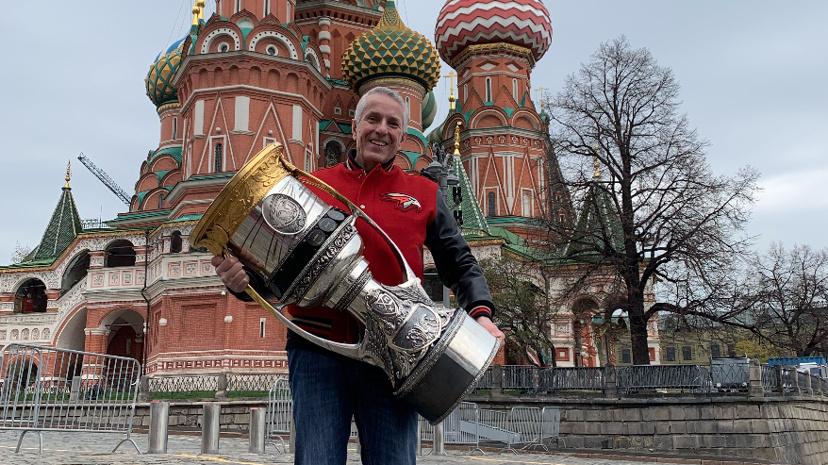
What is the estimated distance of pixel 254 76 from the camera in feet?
92.6

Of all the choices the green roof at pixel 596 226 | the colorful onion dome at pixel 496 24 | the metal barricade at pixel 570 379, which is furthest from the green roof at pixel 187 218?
the colorful onion dome at pixel 496 24

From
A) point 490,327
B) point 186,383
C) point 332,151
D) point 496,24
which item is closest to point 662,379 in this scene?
point 186,383

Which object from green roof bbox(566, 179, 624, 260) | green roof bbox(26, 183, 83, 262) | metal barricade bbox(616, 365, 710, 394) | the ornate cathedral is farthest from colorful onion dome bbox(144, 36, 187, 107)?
metal barricade bbox(616, 365, 710, 394)

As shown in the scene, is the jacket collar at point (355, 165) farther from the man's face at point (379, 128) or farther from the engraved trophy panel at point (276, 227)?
the engraved trophy panel at point (276, 227)

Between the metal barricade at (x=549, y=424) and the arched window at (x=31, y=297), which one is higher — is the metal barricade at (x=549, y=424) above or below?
below

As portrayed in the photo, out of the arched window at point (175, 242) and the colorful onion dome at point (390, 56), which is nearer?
the arched window at point (175, 242)

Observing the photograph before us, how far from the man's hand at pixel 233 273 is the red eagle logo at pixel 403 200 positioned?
0.55 m

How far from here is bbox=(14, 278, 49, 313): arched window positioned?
3309 cm

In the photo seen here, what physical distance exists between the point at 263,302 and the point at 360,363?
0.37m

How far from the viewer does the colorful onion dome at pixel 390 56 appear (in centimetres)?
3095

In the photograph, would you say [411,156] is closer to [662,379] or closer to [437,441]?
[662,379]

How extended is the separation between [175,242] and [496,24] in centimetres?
1723

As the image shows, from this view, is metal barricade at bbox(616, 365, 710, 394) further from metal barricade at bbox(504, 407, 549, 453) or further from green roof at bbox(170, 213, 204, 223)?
green roof at bbox(170, 213, 204, 223)

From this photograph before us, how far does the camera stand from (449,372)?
8.11 ft
